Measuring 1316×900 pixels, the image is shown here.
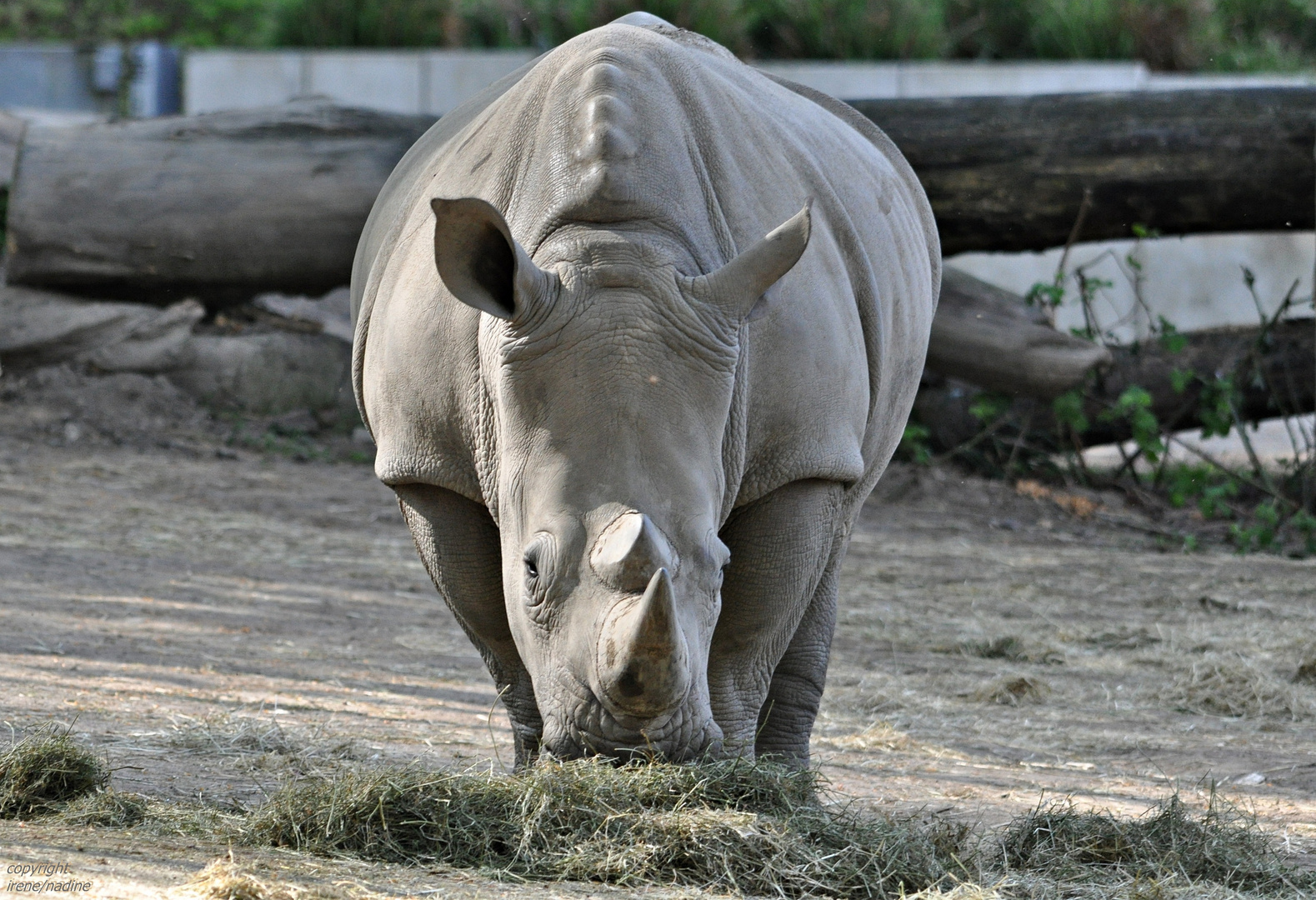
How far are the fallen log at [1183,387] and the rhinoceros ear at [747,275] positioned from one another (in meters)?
6.71

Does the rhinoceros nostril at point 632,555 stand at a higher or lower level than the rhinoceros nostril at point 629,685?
higher

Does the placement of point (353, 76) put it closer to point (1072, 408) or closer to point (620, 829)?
point (1072, 408)

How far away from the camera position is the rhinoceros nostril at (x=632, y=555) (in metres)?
2.95

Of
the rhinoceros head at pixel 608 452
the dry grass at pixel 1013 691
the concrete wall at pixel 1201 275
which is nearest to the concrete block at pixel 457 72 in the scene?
the concrete wall at pixel 1201 275

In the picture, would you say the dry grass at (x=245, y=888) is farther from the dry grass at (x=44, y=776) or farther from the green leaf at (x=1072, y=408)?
the green leaf at (x=1072, y=408)

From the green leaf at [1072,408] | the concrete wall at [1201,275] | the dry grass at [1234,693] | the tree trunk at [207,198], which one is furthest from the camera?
the concrete wall at [1201,275]

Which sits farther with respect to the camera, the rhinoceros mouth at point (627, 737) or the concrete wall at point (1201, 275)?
the concrete wall at point (1201, 275)

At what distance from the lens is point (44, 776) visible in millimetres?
3598

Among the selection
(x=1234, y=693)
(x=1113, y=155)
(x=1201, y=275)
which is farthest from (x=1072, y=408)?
(x=1201, y=275)

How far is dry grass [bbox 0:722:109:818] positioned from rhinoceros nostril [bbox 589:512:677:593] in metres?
1.40

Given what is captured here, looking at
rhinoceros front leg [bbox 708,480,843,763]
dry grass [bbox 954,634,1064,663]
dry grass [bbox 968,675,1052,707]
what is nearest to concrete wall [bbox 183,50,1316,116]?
dry grass [bbox 954,634,1064,663]

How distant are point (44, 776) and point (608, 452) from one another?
58.9 inches

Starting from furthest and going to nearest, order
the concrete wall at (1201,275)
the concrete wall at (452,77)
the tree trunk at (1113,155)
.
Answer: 1. the concrete wall at (452,77)
2. the concrete wall at (1201,275)
3. the tree trunk at (1113,155)

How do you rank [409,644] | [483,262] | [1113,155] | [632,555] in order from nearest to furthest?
1. [632,555]
2. [483,262]
3. [409,644]
4. [1113,155]
